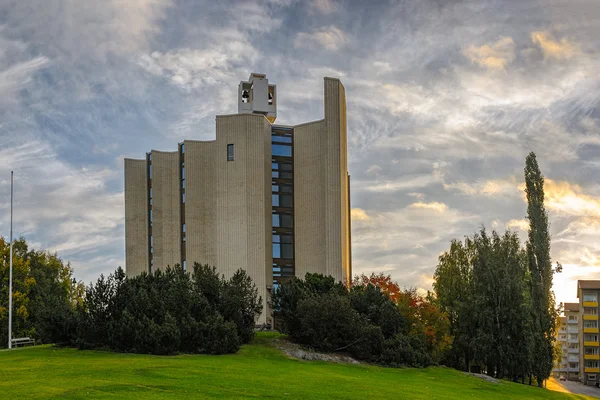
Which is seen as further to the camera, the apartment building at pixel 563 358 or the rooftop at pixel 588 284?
the apartment building at pixel 563 358

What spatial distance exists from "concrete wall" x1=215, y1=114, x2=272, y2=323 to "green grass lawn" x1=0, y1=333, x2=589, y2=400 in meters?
18.3

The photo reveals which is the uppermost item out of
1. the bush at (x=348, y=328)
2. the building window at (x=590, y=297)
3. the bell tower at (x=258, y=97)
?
the bell tower at (x=258, y=97)

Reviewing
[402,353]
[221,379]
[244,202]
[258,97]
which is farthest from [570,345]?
[221,379]

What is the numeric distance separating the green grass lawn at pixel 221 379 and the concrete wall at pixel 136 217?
1253 inches

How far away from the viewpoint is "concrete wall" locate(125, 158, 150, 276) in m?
64.7

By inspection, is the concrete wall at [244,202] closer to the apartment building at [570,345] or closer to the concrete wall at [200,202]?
the concrete wall at [200,202]

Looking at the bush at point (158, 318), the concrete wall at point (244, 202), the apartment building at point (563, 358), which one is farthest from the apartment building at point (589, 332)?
the bush at point (158, 318)

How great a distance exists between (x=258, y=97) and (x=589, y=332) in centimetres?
8016

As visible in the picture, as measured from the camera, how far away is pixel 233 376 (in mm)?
23922

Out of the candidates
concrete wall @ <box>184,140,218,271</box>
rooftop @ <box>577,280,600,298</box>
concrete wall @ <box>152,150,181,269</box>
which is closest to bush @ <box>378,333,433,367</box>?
concrete wall @ <box>184,140,218,271</box>

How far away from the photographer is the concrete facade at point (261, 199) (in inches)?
2135

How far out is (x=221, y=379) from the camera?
22.9m

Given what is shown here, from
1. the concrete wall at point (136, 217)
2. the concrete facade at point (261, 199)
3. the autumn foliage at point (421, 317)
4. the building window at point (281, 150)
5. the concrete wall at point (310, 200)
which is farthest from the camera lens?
the concrete wall at point (136, 217)

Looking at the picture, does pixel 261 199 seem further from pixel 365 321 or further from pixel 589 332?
pixel 589 332
